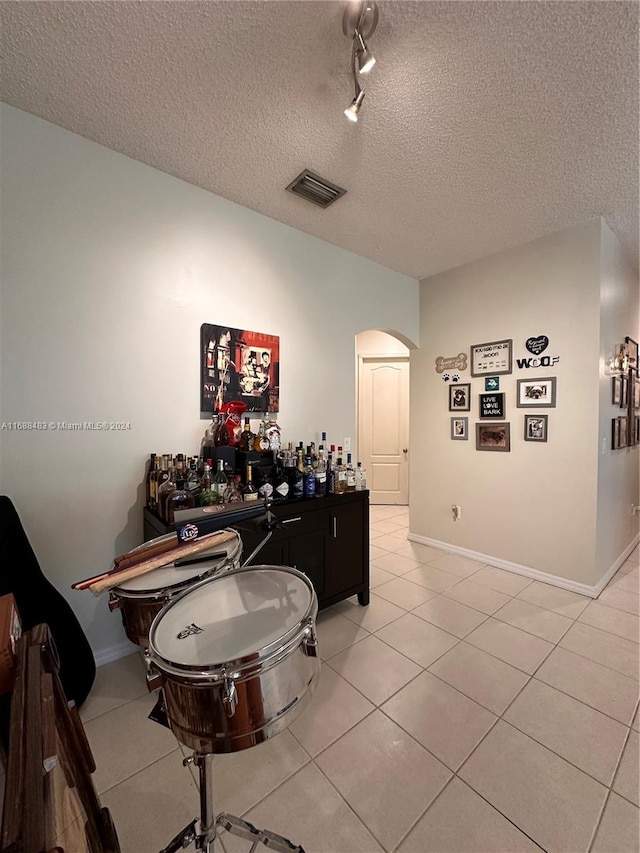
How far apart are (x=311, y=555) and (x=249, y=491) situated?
0.62m

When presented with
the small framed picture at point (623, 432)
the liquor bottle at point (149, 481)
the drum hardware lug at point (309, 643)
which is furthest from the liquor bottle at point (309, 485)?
the small framed picture at point (623, 432)

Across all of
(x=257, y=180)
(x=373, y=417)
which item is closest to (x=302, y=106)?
(x=257, y=180)

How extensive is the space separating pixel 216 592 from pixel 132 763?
42.1 inches

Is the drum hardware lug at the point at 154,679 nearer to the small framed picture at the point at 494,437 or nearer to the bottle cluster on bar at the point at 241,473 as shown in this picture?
the bottle cluster on bar at the point at 241,473

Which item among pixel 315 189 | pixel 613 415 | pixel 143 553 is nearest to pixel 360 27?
pixel 315 189

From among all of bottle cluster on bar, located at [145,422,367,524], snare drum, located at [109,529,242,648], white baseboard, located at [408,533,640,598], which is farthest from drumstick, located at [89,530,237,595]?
white baseboard, located at [408,533,640,598]

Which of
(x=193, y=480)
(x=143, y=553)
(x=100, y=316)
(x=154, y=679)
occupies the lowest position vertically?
(x=154, y=679)

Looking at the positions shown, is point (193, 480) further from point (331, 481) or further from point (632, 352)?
point (632, 352)

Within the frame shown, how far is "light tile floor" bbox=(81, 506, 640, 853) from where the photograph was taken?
→ 1.21 metres

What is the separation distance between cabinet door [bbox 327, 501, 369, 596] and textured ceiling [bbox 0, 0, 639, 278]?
7.35 feet

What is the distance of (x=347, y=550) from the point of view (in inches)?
100

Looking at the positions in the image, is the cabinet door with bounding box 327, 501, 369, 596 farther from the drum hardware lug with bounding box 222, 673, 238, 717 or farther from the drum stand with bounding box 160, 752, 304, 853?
the drum hardware lug with bounding box 222, 673, 238, 717

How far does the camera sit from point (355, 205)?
2533mm

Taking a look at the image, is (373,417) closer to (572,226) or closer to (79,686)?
(572,226)
